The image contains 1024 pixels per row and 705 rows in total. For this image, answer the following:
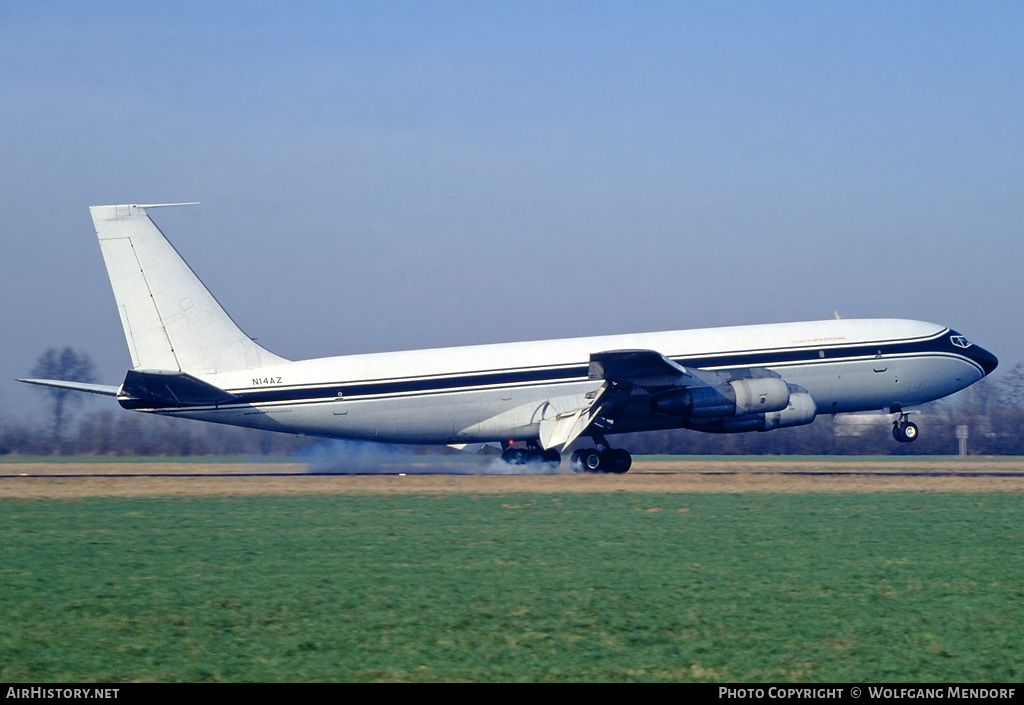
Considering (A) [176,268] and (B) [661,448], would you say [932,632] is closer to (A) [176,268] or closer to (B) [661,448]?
(A) [176,268]

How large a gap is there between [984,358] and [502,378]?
1766cm

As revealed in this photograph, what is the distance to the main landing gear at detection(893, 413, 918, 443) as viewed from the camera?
3653 centimetres

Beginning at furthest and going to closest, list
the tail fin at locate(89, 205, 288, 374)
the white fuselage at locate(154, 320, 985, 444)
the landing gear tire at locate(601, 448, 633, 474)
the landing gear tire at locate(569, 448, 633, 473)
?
the landing gear tire at locate(601, 448, 633, 474), the landing gear tire at locate(569, 448, 633, 473), the white fuselage at locate(154, 320, 985, 444), the tail fin at locate(89, 205, 288, 374)

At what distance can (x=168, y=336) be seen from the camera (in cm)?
3184

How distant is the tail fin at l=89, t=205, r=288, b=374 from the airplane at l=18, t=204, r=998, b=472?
4 centimetres

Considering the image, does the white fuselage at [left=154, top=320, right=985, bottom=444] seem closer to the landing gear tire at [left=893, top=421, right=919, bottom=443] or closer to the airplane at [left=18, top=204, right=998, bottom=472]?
the airplane at [left=18, top=204, right=998, bottom=472]

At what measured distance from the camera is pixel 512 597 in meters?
12.1

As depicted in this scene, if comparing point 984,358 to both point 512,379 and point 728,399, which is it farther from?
point 512,379

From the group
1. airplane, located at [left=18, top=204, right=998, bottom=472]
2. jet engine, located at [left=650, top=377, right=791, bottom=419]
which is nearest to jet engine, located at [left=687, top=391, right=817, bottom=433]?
airplane, located at [left=18, top=204, right=998, bottom=472]

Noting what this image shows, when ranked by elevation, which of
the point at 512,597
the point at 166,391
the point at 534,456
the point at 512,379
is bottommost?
the point at 512,597

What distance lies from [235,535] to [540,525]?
558 centimetres

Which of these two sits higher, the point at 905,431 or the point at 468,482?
the point at 905,431

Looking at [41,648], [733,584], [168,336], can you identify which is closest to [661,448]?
[168,336]

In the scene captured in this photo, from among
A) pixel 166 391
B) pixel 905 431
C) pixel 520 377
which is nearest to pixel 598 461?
pixel 520 377
